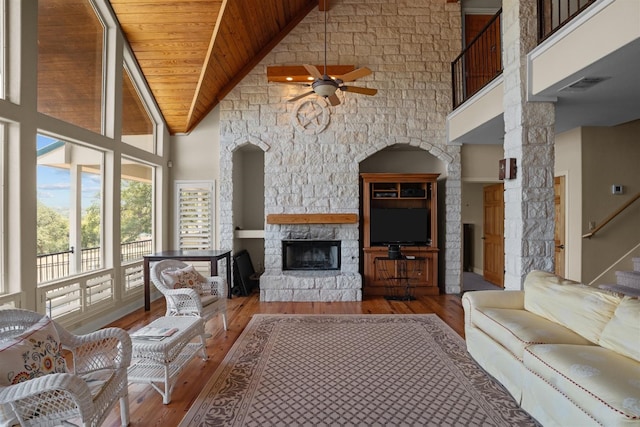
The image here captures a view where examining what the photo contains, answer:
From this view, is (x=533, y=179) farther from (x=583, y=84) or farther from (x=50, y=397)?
(x=50, y=397)

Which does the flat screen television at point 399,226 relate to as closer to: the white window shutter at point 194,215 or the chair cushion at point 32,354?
the white window shutter at point 194,215

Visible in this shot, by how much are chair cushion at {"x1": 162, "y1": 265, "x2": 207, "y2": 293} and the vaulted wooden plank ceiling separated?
2939 mm

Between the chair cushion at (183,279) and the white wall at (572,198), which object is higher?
the white wall at (572,198)

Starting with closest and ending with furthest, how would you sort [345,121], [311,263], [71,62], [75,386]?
[75,386] → [71,62] → [345,121] → [311,263]

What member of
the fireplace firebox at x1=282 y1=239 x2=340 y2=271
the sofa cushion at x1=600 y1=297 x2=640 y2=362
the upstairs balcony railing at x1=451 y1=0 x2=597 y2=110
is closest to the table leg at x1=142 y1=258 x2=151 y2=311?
the fireplace firebox at x1=282 y1=239 x2=340 y2=271

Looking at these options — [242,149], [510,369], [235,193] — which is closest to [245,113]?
[242,149]

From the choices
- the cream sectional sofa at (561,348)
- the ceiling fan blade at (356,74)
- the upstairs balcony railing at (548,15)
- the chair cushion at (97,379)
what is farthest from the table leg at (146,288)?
the upstairs balcony railing at (548,15)

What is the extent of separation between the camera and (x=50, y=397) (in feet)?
5.46

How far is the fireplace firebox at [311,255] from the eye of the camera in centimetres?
584

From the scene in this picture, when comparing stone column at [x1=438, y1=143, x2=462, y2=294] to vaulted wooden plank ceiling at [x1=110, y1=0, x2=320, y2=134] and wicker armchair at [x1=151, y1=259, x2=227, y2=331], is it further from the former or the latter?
wicker armchair at [x1=151, y1=259, x2=227, y2=331]

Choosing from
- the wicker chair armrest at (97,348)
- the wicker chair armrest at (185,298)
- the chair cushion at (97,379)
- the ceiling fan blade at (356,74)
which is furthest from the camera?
the ceiling fan blade at (356,74)

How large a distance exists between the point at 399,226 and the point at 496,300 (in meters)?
2.68

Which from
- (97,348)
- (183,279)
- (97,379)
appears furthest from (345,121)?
(97,379)

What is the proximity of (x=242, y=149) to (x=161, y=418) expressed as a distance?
4.79 m
